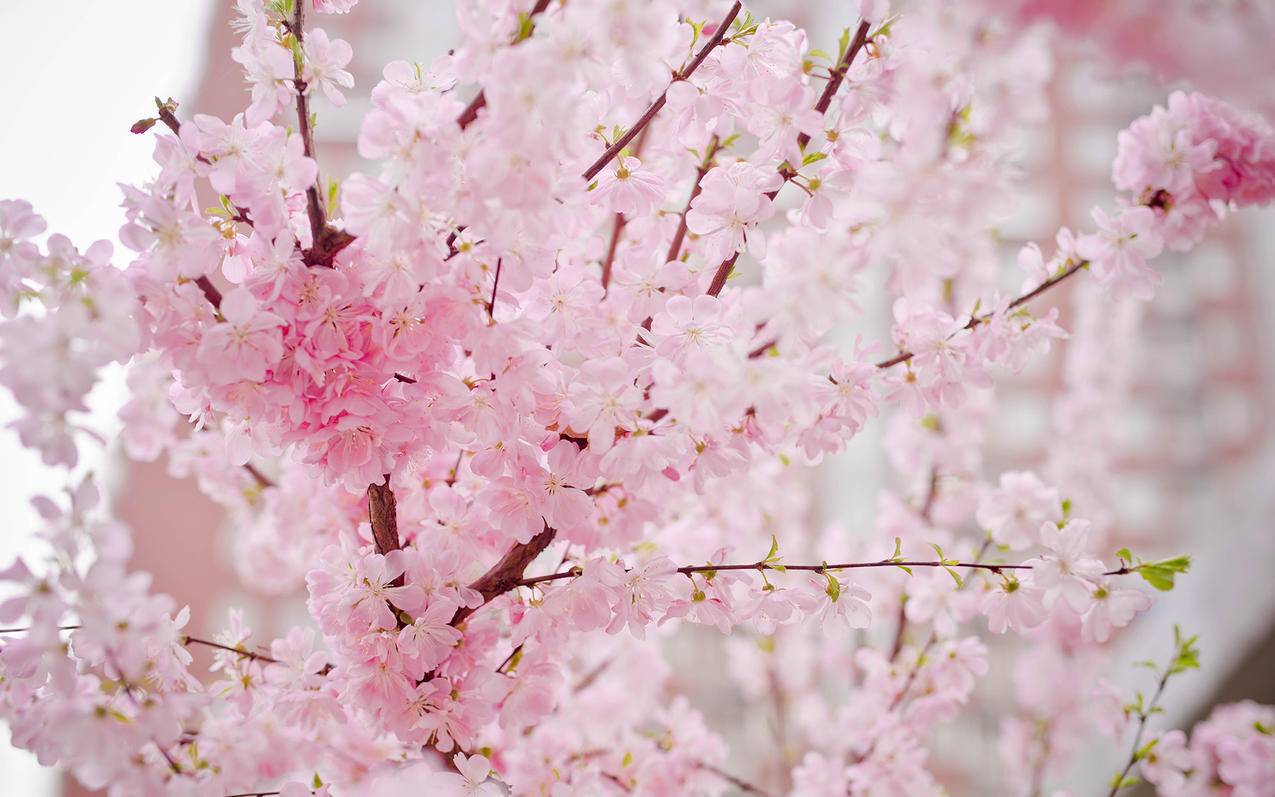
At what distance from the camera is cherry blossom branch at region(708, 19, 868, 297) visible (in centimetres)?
66

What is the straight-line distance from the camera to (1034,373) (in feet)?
24.7

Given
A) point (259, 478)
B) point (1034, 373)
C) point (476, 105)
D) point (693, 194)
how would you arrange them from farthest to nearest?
point (1034, 373), point (259, 478), point (693, 194), point (476, 105)

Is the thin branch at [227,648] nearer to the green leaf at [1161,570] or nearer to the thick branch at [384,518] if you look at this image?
the thick branch at [384,518]

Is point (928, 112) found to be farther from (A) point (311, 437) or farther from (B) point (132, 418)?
(B) point (132, 418)

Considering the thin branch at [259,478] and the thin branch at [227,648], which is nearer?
the thin branch at [227,648]

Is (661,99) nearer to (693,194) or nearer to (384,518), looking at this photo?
(693,194)

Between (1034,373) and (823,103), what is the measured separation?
301 inches

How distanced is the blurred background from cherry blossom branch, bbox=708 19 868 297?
13 cm

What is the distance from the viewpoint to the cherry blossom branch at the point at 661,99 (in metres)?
0.66

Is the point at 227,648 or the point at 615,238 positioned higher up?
the point at 615,238

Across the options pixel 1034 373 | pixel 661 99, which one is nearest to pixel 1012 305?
pixel 661 99

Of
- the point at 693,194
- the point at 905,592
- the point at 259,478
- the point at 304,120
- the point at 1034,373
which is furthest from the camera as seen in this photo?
the point at 1034,373

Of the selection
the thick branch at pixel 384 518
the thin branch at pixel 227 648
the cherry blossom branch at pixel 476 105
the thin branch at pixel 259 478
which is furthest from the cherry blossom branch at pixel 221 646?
the cherry blossom branch at pixel 476 105

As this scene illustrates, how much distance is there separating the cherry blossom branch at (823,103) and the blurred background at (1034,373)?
133 mm
